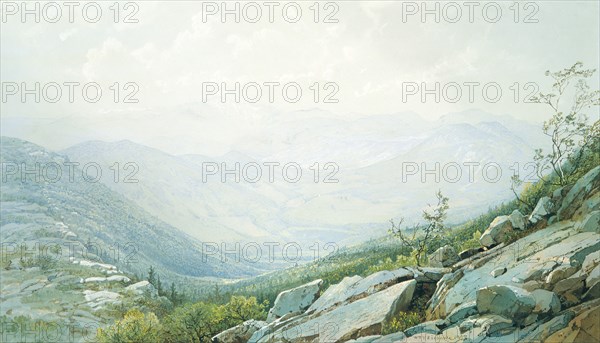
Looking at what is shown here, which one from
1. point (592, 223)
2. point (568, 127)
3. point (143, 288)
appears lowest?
point (143, 288)

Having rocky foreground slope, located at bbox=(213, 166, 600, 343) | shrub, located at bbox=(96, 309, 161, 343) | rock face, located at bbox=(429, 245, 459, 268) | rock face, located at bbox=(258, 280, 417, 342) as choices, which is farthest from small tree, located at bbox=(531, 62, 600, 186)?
shrub, located at bbox=(96, 309, 161, 343)

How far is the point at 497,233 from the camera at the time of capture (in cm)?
1375

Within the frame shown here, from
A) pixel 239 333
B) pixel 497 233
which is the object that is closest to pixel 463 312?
pixel 497 233

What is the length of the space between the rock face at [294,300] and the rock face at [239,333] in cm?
49

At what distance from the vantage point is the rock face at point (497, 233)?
13.7 m

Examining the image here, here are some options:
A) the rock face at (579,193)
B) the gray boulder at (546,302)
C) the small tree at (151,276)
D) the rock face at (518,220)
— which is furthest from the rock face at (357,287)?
the small tree at (151,276)

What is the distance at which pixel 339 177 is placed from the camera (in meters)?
16.8

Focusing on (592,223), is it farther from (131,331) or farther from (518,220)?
(131,331)

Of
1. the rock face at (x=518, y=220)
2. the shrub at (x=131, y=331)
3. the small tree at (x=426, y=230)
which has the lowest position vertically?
the shrub at (x=131, y=331)

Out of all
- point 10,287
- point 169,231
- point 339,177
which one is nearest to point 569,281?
point 339,177

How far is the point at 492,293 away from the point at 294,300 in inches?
220

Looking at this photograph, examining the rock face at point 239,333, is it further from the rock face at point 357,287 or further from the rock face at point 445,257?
the rock face at point 445,257

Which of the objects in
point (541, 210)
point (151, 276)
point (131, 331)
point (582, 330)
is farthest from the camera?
point (151, 276)

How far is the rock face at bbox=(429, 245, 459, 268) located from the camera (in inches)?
540
